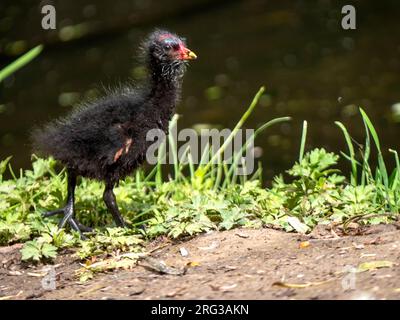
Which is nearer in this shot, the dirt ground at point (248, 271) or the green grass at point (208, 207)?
the dirt ground at point (248, 271)

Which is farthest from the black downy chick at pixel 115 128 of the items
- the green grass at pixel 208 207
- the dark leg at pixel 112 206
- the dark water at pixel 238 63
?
the dark water at pixel 238 63

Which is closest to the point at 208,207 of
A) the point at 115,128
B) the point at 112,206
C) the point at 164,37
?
the point at 112,206

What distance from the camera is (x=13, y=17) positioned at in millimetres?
12430

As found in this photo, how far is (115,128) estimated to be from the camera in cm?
482

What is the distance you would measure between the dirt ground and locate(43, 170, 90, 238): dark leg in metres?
0.33

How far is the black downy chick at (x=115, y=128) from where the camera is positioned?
4.81 m

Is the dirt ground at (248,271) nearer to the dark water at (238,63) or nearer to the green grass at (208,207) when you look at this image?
the green grass at (208,207)

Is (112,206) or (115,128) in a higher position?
(115,128)

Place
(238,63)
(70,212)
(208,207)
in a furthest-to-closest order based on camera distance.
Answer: (238,63) → (70,212) → (208,207)

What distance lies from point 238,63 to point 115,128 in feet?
19.3

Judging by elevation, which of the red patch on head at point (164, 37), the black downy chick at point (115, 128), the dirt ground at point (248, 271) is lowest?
the dirt ground at point (248, 271)

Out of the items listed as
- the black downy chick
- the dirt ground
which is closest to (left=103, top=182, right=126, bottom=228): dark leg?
the black downy chick

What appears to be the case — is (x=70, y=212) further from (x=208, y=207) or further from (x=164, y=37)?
(x=164, y=37)
